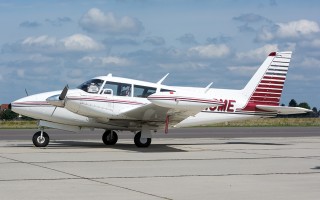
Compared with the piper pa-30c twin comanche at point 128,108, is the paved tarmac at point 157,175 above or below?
below

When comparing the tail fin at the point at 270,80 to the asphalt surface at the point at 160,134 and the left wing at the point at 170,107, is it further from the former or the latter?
the asphalt surface at the point at 160,134

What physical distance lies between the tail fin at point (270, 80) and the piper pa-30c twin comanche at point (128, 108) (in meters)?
0.57

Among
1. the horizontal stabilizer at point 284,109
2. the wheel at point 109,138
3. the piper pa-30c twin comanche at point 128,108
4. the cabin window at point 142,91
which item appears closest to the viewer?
the piper pa-30c twin comanche at point 128,108

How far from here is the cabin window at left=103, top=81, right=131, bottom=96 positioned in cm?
2061


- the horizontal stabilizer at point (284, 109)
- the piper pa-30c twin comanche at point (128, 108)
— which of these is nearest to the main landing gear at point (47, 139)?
the piper pa-30c twin comanche at point (128, 108)

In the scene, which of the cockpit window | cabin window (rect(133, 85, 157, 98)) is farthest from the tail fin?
the cockpit window

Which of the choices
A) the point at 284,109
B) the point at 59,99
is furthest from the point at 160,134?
the point at 59,99

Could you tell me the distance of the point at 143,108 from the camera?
2019cm

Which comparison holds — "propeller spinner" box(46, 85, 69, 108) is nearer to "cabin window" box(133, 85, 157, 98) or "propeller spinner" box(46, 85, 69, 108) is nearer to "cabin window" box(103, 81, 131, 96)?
"cabin window" box(103, 81, 131, 96)

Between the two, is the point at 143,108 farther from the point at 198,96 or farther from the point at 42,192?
the point at 42,192

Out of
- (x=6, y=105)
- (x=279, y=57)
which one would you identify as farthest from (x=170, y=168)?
(x=279, y=57)

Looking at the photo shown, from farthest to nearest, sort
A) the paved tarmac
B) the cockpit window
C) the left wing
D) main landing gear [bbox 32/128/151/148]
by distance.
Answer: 1. main landing gear [bbox 32/128/151/148]
2. the cockpit window
3. the left wing
4. the paved tarmac

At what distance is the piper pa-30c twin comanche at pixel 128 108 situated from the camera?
751 inches

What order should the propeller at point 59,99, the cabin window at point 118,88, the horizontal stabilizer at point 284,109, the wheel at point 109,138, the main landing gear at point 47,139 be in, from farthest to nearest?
the wheel at point 109,138, the horizontal stabilizer at point 284,109, the main landing gear at point 47,139, the cabin window at point 118,88, the propeller at point 59,99
